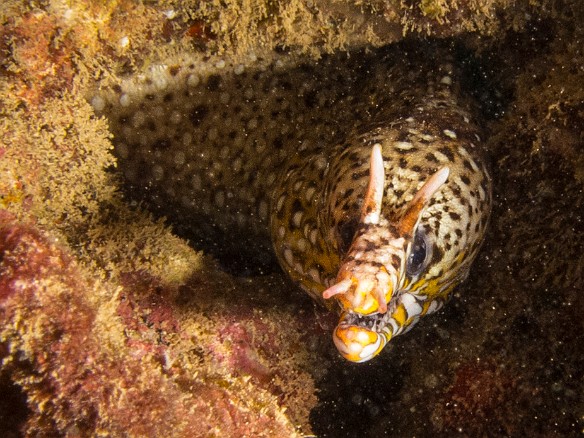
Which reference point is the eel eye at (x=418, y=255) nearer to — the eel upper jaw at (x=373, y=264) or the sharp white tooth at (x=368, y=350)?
the eel upper jaw at (x=373, y=264)

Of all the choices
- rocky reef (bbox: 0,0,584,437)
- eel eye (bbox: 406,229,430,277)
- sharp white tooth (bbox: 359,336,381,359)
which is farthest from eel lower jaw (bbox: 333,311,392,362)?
rocky reef (bbox: 0,0,584,437)

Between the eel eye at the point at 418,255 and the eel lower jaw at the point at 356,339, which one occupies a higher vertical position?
the eel eye at the point at 418,255

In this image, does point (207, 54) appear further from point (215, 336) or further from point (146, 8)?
point (215, 336)

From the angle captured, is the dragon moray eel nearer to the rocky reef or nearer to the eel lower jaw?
the eel lower jaw

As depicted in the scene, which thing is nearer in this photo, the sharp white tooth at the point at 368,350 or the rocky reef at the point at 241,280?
the rocky reef at the point at 241,280

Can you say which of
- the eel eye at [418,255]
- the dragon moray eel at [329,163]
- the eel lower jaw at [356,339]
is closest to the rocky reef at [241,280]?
the dragon moray eel at [329,163]

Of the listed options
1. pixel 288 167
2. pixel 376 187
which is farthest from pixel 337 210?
pixel 288 167

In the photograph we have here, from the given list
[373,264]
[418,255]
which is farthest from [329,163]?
[373,264]

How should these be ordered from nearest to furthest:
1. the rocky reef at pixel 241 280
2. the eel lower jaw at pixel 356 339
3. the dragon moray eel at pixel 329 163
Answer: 1. the rocky reef at pixel 241 280
2. the eel lower jaw at pixel 356 339
3. the dragon moray eel at pixel 329 163
